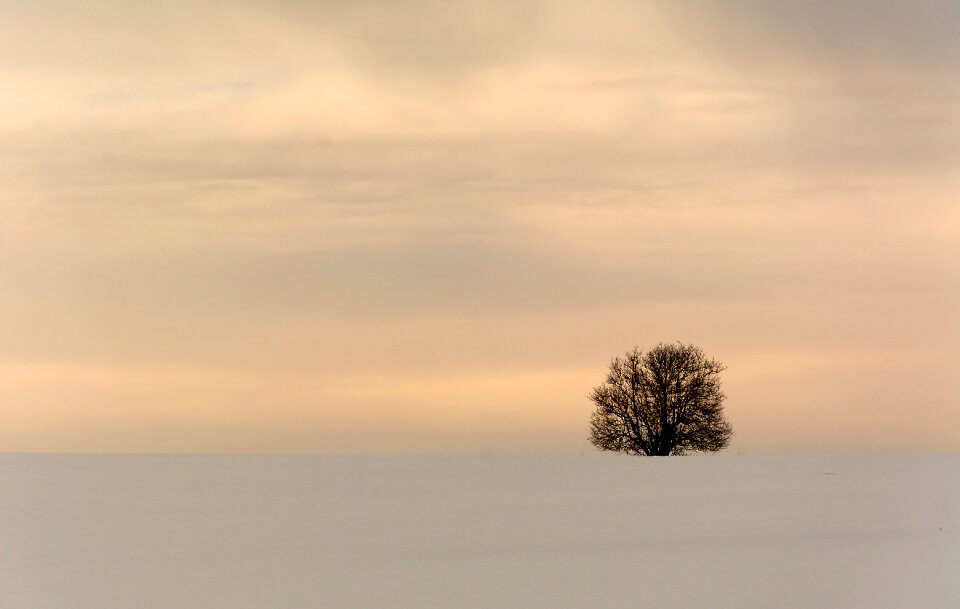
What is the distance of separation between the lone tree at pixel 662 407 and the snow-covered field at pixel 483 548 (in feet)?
65.5

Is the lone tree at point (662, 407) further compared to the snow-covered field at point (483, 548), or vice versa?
the lone tree at point (662, 407)

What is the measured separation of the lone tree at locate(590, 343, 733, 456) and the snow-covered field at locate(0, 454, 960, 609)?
1997 centimetres

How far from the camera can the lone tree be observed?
177ft

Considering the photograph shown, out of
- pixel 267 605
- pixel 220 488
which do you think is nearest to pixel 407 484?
pixel 220 488

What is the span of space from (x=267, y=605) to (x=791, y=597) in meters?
6.25

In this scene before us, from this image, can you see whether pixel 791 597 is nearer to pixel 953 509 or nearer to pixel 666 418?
pixel 953 509

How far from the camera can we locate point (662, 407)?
54188 mm

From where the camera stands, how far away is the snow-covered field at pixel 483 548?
13438 mm

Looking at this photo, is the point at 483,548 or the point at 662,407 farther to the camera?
the point at 662,407

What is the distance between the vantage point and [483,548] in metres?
18.0

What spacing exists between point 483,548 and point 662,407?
122ft

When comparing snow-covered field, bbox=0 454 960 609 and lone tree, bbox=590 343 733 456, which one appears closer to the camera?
snow-covered field, bbox=0 454 960 609

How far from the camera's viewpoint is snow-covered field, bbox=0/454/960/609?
13.4 metres

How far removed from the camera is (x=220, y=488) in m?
35.3
